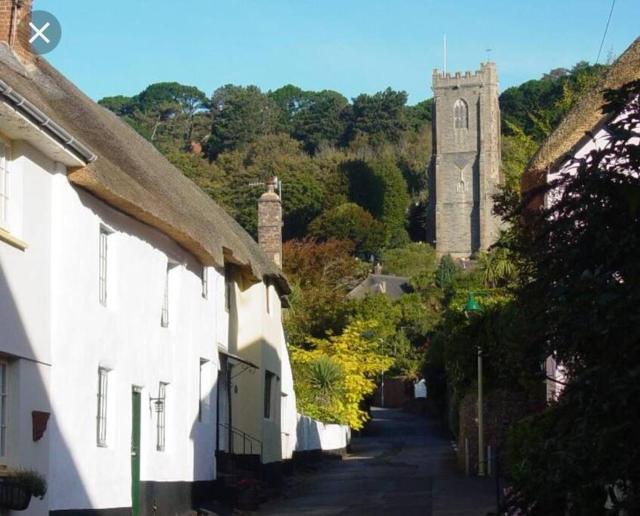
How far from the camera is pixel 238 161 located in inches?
5059

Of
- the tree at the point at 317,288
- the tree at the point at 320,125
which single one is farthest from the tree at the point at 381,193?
the tree at the point at 320,125

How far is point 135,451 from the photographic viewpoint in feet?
66.4

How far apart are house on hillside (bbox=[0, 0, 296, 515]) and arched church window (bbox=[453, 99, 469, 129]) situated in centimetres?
12768

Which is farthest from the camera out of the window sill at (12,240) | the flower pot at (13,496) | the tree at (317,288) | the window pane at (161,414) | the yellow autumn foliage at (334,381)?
the tree at (317,288)

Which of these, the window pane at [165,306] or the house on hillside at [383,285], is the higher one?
the house on hillside at [383,285]

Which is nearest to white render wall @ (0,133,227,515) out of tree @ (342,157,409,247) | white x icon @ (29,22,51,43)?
white x icon @ (29,22,51,43)

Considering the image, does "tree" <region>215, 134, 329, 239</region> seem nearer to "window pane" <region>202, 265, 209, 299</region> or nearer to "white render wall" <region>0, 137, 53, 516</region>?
"window pane" <region>202, 265, 209, 299</region>

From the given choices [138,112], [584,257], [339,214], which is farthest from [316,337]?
[138,112]

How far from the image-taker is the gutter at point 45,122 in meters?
13.9

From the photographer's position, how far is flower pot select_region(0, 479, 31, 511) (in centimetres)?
1386

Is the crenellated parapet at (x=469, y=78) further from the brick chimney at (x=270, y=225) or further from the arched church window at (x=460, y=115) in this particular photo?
the brick chimney at (x=270, y=225)

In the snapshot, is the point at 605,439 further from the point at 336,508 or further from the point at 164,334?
the point at 336,508

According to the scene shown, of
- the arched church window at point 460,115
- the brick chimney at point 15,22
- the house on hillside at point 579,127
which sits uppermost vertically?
the arched church window at point 460,115

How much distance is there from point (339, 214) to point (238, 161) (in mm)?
12375
